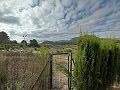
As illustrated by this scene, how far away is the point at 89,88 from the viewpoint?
27.6 ft

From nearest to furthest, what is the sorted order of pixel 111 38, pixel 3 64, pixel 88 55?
pixel 88 55 < pixel 111 38 < pixel 3 64

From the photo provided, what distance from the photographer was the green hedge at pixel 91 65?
8.36m

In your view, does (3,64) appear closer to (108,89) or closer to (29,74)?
(29,74)

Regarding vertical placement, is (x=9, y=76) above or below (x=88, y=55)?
below

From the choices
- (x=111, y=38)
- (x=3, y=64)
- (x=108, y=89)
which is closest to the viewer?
(x=108, y=89)

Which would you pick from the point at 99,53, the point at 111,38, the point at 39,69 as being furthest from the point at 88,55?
the point at 39,69

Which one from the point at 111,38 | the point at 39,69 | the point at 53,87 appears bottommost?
the point at 53,87

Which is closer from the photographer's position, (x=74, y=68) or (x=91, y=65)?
(x=91, y=65)

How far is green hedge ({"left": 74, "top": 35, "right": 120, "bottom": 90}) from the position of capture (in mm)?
8359

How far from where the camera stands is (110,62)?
9.04 meters

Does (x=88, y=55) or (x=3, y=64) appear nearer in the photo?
(x=88, y=55)

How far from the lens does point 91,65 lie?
8.36 meters

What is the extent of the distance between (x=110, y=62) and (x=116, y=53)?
0.57 meters

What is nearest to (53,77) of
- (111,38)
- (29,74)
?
(29,74)
